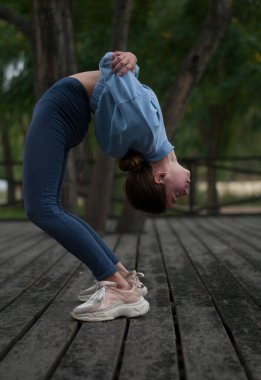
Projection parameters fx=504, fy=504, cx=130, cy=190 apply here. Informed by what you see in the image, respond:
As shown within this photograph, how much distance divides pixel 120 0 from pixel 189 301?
4271mm

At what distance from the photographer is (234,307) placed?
2736 mm

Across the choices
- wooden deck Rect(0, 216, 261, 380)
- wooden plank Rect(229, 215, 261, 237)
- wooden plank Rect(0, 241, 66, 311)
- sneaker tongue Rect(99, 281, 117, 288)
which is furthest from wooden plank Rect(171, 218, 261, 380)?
wooden plank Rect(229, 215, 261, 237)

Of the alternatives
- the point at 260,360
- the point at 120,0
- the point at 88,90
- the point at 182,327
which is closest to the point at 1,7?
the point at 120,0

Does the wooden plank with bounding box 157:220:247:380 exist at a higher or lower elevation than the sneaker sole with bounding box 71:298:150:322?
lower

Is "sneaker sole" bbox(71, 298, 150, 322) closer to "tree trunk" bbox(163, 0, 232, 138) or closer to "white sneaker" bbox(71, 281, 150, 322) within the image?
"white sneaker" bbox(71, 281, 150, 322)

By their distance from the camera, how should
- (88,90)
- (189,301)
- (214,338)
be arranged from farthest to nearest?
(189,301) < (88,90) < (214,338)

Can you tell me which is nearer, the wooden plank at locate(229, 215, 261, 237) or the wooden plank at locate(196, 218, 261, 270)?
the wooden plank at locate(196, 218, 261, 270)

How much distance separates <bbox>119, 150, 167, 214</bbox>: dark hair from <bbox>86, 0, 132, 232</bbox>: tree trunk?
3.60 m

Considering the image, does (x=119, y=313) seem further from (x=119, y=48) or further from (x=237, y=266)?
(x=119, y=48)

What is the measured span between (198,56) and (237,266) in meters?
2.94

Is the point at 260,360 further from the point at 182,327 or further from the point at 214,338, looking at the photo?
the point at 182,327

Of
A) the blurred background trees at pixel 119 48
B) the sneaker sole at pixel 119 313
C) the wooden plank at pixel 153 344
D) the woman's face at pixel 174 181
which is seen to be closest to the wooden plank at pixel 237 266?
the wooden plank at pixel 153 344

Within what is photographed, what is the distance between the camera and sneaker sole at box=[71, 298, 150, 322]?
8.16 ft

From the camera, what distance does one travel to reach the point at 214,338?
220cm
